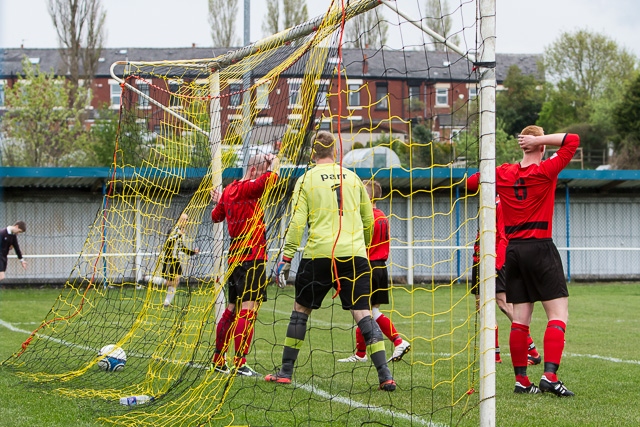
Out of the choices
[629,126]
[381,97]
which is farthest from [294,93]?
[629,126]

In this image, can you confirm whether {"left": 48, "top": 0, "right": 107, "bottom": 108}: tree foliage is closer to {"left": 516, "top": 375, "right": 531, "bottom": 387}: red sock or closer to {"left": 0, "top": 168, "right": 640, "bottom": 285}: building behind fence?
{"left": 0, "top": 168, "right": 640, "bottom": 285}: building behind fence

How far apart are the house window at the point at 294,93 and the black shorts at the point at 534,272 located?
206 cm

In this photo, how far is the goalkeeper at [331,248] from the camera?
617 cm

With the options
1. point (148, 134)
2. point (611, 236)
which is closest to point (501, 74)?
point (611, 236)

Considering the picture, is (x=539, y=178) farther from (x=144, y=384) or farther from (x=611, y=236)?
(x=611, y=236)

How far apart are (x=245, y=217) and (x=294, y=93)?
1.16 meters

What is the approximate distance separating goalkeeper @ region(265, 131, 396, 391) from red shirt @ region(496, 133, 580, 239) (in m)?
1.14

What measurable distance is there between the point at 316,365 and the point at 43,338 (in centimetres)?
312

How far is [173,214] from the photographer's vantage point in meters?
8.59

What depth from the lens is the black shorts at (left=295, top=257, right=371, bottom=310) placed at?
6.18m

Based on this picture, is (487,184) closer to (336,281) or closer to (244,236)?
(336,281)

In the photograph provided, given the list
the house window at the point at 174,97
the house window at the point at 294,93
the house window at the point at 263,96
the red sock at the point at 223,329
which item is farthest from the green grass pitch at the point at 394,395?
the house window at the point at 174,97

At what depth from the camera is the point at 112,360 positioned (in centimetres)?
755

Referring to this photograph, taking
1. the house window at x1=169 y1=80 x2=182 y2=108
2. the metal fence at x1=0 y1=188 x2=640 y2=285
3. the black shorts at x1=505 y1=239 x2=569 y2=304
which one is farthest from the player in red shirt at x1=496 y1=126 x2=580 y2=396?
the metal fence at x1=0 y1=188 x2=640 y2=285
